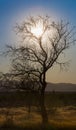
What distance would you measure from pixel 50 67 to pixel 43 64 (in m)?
0.60

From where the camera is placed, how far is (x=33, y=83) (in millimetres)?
33719

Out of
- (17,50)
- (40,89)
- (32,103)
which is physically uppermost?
(17,50)

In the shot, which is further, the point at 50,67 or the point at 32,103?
the point at 32,103

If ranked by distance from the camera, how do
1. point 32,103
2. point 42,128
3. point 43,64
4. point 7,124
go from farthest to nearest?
point 32,103 < point 43,64 < point 7,124 < point 42,128

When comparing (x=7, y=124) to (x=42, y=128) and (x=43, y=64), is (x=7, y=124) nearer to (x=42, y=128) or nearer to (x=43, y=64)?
(x=42, y=128)

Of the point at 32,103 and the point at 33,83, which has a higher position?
the point at 33,83

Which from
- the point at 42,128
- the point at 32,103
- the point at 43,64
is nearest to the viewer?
the point at 42,128

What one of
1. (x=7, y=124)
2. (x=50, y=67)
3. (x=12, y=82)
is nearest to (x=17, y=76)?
(x=12, y=82)

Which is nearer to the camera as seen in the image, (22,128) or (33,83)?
(22,128)

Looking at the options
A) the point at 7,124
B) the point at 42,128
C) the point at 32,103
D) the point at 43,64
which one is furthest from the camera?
the point at 32,103

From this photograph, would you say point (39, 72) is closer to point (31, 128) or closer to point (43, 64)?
point (43, 64)

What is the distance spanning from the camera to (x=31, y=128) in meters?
24.4

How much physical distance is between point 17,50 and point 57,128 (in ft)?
38.3

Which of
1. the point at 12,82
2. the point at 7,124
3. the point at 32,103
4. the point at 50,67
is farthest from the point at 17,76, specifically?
the point at 32,103
